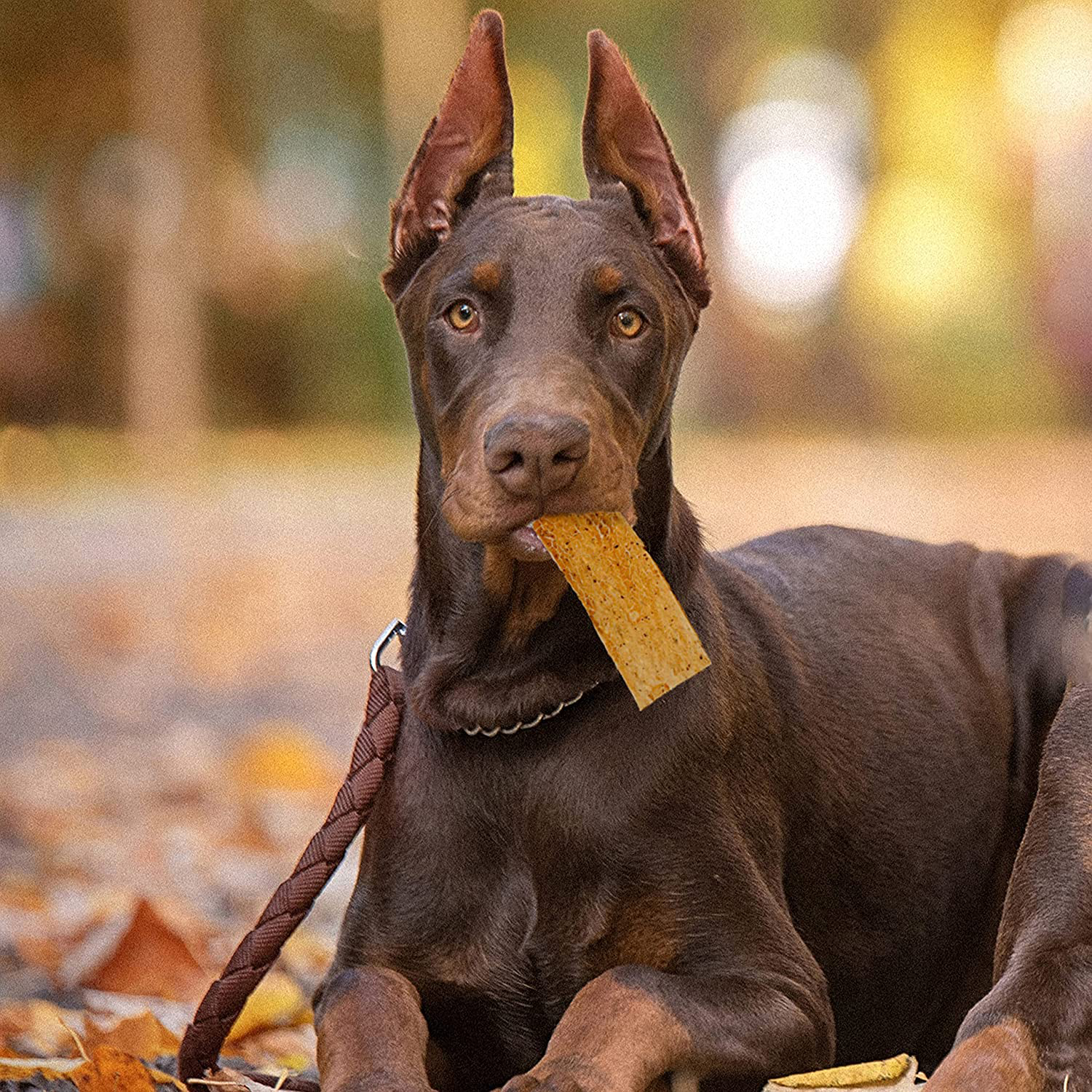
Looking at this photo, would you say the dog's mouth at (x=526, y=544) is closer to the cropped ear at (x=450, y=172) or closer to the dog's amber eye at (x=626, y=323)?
the dog's amber eye at (x=626, y=323)

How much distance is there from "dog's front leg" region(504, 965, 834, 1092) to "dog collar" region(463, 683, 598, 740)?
0.54 metres

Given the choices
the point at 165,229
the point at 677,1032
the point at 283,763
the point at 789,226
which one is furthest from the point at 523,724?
the point at 789,226

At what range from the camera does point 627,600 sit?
3.61 metres

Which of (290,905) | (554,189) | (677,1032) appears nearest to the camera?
(677,1032)

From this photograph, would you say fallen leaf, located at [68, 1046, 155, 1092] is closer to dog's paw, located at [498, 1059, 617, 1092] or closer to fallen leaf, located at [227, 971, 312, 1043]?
fallen leaf, located at [227, 971, 312, 1043]

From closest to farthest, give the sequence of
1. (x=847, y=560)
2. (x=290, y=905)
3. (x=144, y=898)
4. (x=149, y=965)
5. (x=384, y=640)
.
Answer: (x=290, y=905)
(x=384, y=640)
(x=847, y=560)
(x=149, y=965)
(x=144, y=898)

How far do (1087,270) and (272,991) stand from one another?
18906 millimetres

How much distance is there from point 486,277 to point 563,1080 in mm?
1521

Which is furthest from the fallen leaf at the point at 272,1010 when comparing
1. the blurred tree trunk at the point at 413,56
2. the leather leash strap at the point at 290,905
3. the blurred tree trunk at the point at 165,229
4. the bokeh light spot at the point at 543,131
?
the blurred tree trunk at the point at 413,56

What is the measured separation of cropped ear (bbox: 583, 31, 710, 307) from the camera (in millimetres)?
4043

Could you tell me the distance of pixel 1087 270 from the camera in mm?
22031

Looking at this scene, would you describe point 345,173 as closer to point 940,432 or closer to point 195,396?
point 195,396

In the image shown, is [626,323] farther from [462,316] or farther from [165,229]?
[165,229]

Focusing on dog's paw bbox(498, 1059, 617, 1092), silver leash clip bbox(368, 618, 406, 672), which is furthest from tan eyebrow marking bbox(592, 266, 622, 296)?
dog's paw bbox(498, 1059, 617, 1092)
